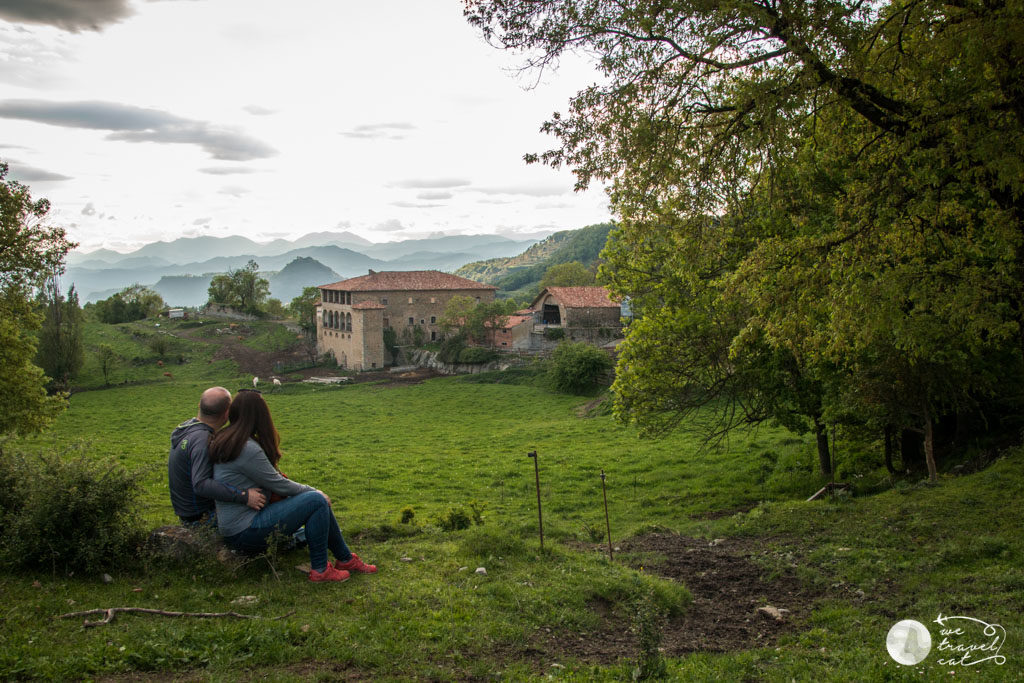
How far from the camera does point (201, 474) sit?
6.86 m

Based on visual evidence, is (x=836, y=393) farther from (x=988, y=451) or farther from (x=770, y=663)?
(x=770, y=663)

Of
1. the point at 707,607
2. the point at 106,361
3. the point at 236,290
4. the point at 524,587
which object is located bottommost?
the point at 707,607

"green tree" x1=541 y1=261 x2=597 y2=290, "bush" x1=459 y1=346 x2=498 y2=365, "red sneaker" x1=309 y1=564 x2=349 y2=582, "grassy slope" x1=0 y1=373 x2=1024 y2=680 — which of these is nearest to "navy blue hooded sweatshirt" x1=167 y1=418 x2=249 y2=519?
"grassy slope" x1=0 y1=373 x2=1024 y2=680

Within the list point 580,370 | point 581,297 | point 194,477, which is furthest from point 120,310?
point 194,477

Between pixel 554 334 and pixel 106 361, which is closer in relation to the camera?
pixel 106 361

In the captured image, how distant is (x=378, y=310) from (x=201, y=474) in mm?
61225

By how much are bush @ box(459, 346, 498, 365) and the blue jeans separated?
176 feet

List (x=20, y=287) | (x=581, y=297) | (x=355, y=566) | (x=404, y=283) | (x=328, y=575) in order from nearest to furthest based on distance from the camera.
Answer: (x=328, y=575) < (x=355, y=566) < (x=20, y=287) < (x=581, y=297) < (x=404, y=283)

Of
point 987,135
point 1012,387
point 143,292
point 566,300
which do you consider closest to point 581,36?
point 987,135

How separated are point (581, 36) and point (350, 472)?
16478 millimetres

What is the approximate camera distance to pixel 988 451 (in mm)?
13438

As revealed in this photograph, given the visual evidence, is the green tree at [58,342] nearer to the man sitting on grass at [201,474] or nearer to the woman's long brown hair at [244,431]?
the man sitting on grass at [201,474]

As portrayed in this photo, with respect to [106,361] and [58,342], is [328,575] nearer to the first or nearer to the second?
[58,342]

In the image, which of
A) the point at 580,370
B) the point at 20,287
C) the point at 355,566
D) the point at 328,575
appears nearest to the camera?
the point at 328,575
